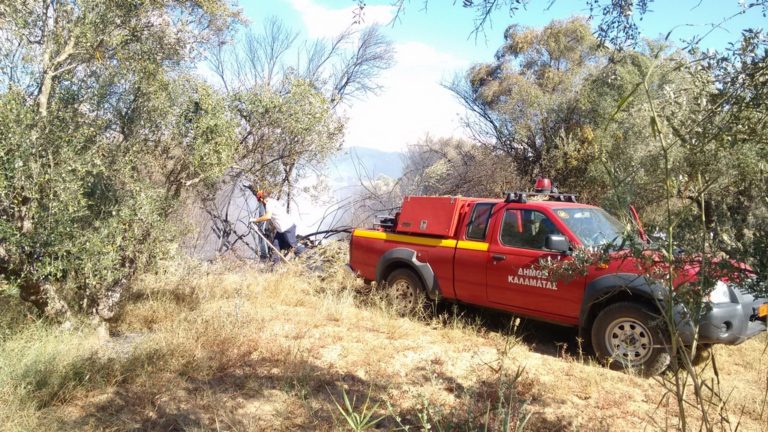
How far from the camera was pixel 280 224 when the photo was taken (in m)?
9.59

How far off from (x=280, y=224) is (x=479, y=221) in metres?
4.60

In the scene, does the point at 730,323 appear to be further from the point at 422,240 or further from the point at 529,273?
the point at 422,240

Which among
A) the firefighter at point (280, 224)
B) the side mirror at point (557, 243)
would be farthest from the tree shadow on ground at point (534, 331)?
the firefighter at point (280, 224)

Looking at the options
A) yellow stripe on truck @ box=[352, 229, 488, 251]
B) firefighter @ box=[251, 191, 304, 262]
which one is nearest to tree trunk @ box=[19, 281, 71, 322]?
yellow stripe on truck @ box=[352, 229, 488, 251]

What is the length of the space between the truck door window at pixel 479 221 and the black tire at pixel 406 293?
92cm

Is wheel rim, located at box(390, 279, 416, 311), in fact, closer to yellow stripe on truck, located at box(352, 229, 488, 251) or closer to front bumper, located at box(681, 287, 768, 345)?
yellow stripe on truck, located at box(352, 229, 488, 251)

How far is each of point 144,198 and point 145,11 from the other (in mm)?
1898

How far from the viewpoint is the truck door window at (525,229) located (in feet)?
18.0

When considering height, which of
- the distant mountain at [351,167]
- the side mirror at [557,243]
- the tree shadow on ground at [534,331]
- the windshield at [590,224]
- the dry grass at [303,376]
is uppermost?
the distant mountain at [351,167]

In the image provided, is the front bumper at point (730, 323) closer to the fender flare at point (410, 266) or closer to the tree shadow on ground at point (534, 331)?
the tree shadow on ground at point (534, 331)

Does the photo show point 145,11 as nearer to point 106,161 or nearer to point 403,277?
point 106,161

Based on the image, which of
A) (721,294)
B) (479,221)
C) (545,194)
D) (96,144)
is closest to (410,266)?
(479,221)

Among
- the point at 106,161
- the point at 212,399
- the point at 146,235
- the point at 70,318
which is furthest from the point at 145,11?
the point at 212,399

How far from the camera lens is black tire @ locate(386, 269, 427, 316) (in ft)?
21.1
